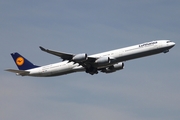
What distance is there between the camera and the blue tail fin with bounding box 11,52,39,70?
91244mm

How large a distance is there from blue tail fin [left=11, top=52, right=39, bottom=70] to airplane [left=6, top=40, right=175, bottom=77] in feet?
10.1

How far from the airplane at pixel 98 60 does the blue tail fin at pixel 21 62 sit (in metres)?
3.08

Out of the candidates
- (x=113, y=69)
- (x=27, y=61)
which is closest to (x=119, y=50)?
(x=113, y=69)

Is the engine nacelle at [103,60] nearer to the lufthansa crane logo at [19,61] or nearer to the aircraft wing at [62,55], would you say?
the aircraft wing at [62,55]

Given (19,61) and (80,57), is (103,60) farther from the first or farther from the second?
(19,61)

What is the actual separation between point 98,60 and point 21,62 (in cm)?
2082

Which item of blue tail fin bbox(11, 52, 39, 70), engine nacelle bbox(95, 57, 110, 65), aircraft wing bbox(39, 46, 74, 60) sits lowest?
engine nacelle bbox(95, 57, 110, 65)

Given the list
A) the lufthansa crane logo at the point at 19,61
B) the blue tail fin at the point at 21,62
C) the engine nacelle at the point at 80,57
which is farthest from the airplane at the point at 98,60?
the lufthansa crane logo at the point at 19,61

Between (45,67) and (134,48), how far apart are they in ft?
62.2

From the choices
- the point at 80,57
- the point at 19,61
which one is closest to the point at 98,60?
the point at 80,57

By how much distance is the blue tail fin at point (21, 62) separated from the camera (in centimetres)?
9124

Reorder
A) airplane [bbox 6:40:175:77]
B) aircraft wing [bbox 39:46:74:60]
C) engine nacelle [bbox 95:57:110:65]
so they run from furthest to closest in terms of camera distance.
Answer: engine nacelle [bbox 95:57:110:65]
airplane [bbox 6:40:175:77]
aircraft wing [bbox 39:46:74:60]

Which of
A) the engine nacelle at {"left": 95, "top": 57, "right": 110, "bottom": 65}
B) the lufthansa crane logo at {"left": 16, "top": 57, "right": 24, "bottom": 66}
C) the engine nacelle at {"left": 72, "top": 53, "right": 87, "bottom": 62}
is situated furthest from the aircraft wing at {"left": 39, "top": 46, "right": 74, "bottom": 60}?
the lufthansa crane logo at {"left": 16, "top": 57, "right": 24, "bottom": 66}

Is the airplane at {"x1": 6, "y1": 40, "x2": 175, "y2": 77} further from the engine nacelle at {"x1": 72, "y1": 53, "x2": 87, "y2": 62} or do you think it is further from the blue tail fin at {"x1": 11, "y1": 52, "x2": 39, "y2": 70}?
the blue tail fin at {"x1": 11, "y1": 52, "x2": 39, "y2": 70}
